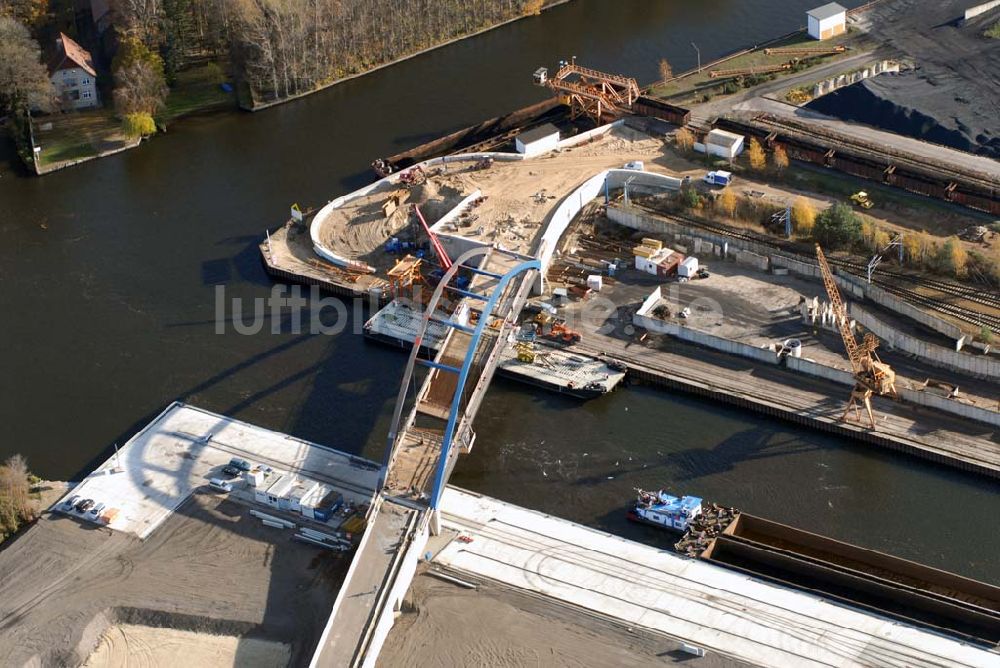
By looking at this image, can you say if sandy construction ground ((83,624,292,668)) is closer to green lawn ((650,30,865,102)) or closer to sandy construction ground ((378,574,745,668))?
sandy construction ground ((378,574,745,668))

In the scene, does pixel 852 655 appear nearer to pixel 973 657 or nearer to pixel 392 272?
pixel 973 657

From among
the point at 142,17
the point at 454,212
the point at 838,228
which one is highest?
the point at 142,17

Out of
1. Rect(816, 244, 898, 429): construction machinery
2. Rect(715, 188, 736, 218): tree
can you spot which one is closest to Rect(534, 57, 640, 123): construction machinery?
Rect(715, 188, 736, 218): tree

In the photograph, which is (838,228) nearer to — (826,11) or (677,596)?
(677,596)

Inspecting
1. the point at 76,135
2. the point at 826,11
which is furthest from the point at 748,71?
the point at 76,135

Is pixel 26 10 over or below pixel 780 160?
over

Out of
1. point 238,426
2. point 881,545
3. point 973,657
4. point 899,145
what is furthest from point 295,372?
point 899,145
